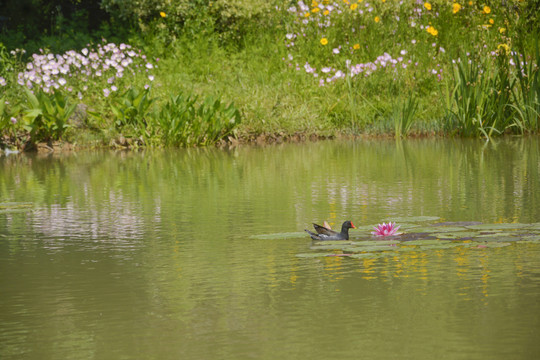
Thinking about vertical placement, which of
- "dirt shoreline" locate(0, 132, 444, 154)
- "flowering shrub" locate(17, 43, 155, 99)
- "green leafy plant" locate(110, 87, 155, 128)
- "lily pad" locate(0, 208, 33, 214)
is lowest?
"lily pad" locate(0, 208, 33, 214)

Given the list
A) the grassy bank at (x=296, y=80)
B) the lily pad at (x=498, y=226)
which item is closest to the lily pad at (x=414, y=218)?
the lily pad at (x=498, y=226)

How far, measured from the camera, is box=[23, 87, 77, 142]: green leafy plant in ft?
46.9

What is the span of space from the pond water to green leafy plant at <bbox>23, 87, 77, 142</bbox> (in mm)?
4373

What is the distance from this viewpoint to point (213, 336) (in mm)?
3744

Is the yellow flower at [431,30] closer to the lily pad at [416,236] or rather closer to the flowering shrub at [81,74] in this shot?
the flowering shrub at [81,74]

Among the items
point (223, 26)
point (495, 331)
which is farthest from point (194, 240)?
point (223, 26)

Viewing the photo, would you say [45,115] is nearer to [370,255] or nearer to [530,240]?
[370,255]

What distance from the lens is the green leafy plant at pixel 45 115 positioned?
14.3 metres

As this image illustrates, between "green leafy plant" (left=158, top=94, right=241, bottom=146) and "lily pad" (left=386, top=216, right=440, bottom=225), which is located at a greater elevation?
"green leafy plant" (left=158, top=94, right=241, bottom=146)

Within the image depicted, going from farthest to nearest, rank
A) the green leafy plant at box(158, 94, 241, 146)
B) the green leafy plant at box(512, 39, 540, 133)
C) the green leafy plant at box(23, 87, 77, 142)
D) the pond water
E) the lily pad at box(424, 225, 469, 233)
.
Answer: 1. the green leafy plant at box(23, 87, 77, 142)
2. the green leafy plant at box(158, 94, 241, 146)
3. the green leafy plant at box(512, 39, 540, 133)
4. the lily pad at box(424, 225, 469, 233)
5. the pond water

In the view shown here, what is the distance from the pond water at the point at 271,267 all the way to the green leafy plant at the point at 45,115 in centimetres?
437

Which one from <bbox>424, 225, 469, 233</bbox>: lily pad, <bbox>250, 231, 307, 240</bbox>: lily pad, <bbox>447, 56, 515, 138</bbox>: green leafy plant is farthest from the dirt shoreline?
<bbox>424, 225, 469, 233</bbox>: lily pad

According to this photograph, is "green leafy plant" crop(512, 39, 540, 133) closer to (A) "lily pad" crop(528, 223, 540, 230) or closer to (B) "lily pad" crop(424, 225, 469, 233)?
(A) "lily pad" crop(528, 223, 540, 230)

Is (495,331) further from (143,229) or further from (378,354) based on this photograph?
(143,229)
